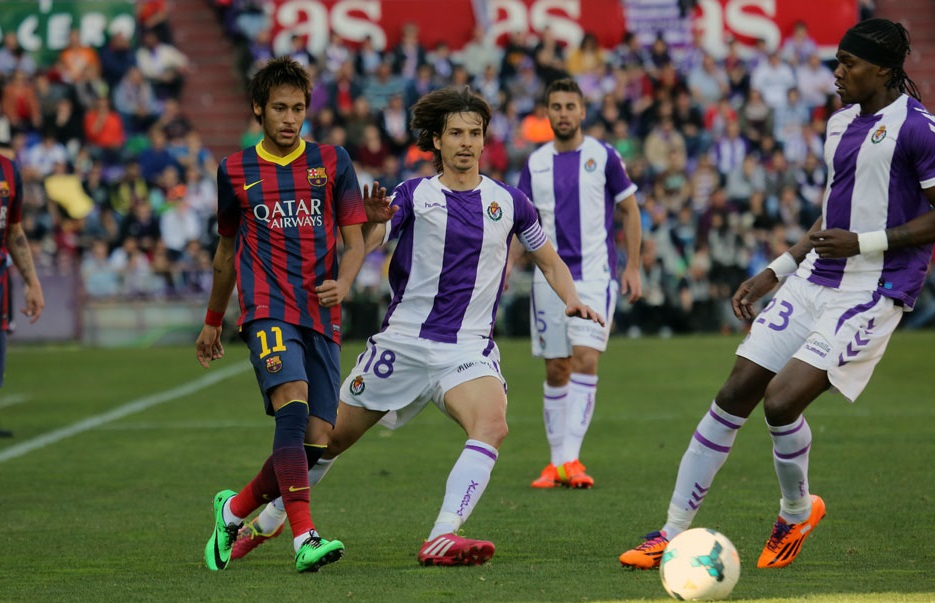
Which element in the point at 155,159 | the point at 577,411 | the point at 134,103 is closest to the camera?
the point at 577,411

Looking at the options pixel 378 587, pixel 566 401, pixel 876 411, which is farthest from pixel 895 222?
pixel 876 411

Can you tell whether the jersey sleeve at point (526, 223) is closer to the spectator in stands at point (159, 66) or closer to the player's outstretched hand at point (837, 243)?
the player's outstretched hand at point (837, 243)

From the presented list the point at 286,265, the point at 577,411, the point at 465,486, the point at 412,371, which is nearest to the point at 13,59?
the point at 577,411

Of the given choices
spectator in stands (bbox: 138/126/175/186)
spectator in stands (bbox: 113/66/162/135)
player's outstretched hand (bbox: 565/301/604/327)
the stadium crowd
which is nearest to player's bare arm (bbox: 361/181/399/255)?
player's outstretched hand (bbox: 565/301/604/327)

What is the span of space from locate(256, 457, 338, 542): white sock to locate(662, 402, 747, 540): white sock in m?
1.61

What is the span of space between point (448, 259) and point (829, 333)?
5.78 feet

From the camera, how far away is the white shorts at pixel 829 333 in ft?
20.9

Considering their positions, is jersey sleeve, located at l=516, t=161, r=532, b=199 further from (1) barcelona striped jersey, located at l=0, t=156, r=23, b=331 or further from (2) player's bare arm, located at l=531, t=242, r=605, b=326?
(1) barcelona striped jersey, located at l=0, t=156, r=23, b=331

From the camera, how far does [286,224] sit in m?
6.68

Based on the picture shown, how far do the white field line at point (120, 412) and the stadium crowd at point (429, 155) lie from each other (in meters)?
4.06

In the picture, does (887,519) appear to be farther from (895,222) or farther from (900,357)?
(900,357)

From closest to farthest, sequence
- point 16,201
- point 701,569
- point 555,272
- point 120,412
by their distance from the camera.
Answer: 1. point 701,569
2. point 555,272
3. point 16,201
4. point 120,412

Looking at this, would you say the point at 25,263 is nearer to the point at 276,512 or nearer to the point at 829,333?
the point at 276,512

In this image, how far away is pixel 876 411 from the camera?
42.5 feet
